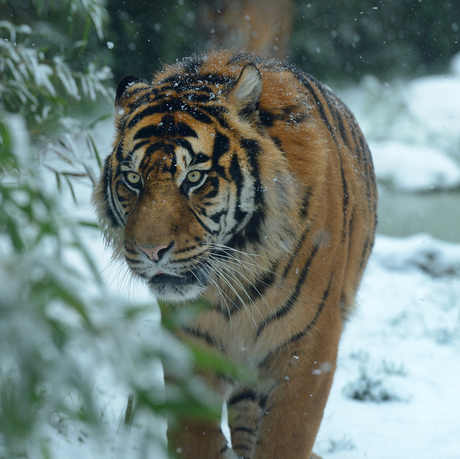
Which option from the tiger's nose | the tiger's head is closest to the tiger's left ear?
the tiger's head

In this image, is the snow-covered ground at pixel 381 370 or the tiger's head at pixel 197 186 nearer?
the snow-covered ground at pixel 381 370

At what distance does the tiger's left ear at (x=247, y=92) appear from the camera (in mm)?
1690

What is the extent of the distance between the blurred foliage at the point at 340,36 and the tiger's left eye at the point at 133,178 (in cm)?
693

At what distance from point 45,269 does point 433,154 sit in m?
9.52

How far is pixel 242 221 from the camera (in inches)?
70.9

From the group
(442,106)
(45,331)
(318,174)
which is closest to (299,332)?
(318,174)

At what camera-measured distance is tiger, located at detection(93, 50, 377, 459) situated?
1.65m

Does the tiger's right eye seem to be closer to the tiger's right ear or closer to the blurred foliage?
the tiger's right ear

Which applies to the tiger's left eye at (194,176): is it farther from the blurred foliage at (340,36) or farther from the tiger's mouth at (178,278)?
the blurred foliage at (340,36)

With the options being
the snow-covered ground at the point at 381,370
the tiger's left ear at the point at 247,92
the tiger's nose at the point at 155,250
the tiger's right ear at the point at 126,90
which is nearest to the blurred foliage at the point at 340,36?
the snow-covered ground at the point at 381,370

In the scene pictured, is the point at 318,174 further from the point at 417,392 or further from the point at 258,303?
the point at 417,392

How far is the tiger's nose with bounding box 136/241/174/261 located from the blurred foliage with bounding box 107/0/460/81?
23.4 feet

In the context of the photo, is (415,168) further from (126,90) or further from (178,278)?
(178,278)

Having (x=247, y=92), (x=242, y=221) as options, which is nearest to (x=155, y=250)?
(x=242, y=221)
